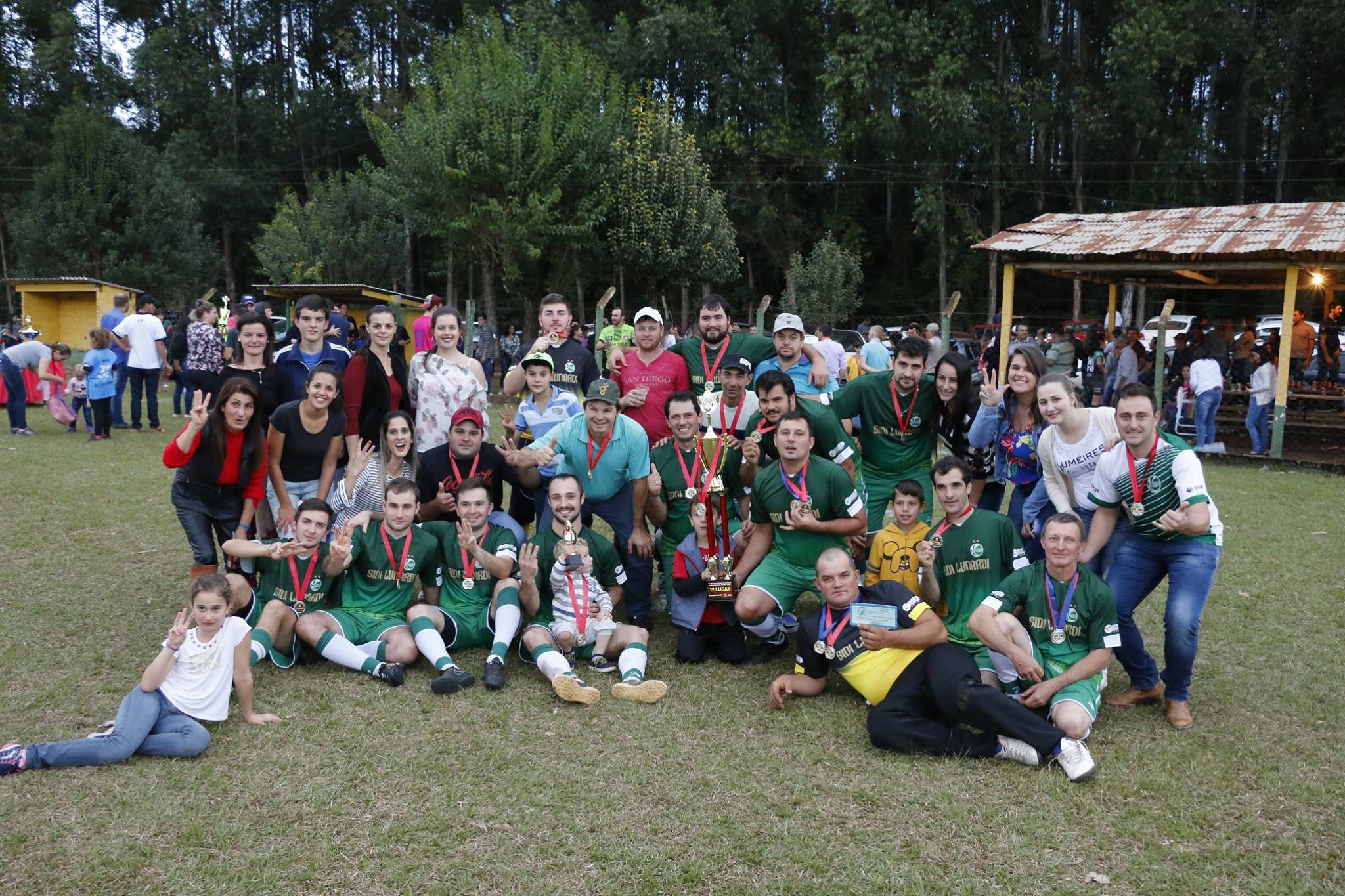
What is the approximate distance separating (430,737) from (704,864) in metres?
1.67

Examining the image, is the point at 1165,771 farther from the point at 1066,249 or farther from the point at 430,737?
the point at 1066,249

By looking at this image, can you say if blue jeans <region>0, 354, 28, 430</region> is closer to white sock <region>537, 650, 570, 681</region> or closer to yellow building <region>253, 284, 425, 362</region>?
yellow building <region>253, 284, 425, 362</region>

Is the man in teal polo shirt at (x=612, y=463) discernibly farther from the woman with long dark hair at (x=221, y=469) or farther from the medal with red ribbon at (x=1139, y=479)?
the medal with red ribbon at (x=1139, y=479)

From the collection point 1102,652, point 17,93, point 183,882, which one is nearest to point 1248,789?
point 1102,652

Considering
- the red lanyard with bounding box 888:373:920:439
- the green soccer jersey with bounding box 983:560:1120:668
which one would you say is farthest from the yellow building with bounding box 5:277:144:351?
the green soccer jersey with bounding box 983:560:1120:668

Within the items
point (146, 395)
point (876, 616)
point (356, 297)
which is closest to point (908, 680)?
point (876, 616)

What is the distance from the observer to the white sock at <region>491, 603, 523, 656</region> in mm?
5570

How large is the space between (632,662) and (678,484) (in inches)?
54.1

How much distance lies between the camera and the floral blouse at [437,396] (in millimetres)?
6777

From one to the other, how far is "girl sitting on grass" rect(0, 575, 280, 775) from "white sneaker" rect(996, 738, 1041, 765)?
3.51 metres

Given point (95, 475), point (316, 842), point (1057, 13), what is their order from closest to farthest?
1. point (316, 842)
2. point (95, 475)
3. point (1057, 13)

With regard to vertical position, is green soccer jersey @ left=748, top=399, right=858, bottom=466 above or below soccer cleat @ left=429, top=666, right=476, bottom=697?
above

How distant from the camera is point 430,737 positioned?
15.4ft

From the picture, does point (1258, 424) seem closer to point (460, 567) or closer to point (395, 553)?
point (460, 567)
